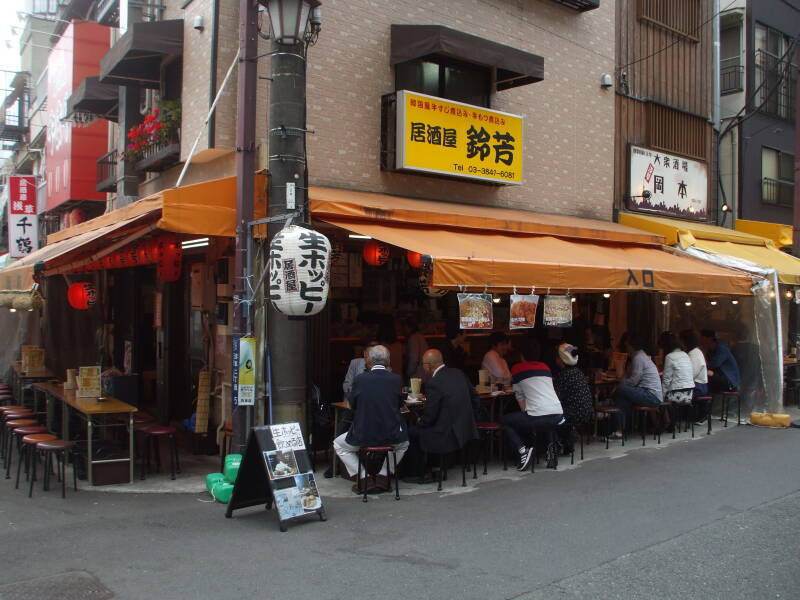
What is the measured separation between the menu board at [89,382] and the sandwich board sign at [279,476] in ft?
11.7

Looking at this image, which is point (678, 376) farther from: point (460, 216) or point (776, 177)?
point (776, 177)

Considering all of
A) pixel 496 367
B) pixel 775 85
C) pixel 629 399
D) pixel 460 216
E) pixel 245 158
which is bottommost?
pixel 629 399

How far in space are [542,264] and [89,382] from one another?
20.5 ft

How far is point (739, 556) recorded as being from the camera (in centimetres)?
592

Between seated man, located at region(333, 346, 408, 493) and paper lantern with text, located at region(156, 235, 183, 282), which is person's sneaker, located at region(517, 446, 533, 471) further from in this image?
paper lantern with text, located at region(156, 235, 183, 282)

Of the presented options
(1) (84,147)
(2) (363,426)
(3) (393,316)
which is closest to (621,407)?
(3) (393,316)

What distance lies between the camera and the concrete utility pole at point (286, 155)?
27.1 feet

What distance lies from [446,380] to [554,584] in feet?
10.8

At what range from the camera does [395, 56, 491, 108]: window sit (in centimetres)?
1116

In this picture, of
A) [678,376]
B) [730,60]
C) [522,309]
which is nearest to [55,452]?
[522,309]

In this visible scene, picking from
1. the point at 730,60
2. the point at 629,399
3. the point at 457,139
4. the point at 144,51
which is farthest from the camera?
the point at 730,60

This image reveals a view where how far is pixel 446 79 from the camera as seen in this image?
11602 millimetres

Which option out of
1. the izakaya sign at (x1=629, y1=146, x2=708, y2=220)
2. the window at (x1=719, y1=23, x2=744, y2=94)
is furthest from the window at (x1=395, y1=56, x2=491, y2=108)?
the window at (x1=719, y1=23, x2=744, y2=94)

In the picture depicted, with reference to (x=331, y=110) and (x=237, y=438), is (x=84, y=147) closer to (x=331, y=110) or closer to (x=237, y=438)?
(x=331, y=110)
